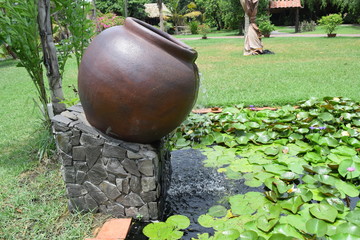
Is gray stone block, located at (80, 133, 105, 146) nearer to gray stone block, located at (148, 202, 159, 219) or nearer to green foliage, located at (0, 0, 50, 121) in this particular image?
gray stone block, located at (148, 202, 159, 219)

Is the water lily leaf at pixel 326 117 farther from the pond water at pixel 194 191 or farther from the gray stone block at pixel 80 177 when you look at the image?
the gray stone block at pixel 80 177

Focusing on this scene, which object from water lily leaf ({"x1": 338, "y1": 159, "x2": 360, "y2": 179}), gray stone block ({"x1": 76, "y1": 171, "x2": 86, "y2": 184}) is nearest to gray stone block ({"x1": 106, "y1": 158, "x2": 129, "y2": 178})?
gray stone block ({"x1": 76, "y1": 171, "x2": 86, "y2": 184})

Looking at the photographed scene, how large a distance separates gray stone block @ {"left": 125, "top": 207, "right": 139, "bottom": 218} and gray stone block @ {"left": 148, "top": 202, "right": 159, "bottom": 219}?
0.35 ft

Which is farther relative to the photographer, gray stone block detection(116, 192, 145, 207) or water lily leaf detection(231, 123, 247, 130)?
water lily leaf detection(231, 123, 247, 130)

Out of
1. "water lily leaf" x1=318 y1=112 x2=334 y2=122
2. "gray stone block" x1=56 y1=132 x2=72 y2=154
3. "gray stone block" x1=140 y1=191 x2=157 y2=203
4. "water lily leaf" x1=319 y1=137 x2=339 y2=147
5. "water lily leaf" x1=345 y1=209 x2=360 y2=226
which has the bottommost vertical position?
"water lily leaf" x1=345 y1=209 x2=360 y2=226

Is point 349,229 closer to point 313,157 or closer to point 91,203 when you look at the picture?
point 313,157

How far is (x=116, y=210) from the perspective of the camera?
2395mm

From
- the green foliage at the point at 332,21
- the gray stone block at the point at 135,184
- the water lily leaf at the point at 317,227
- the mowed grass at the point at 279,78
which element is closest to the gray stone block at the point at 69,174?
the gray stone block at the point at 135,184

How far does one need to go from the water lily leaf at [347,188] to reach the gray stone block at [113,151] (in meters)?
1.71

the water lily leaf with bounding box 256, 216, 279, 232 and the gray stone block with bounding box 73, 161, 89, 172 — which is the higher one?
the gray stone block with bounding box 73, 161, 89, 172

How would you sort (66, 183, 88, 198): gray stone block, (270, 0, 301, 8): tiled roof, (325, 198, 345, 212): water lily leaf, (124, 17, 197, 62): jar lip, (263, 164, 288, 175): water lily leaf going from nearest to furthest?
1. (124, 17, 197, 62): jar lip
2. (325, 198, 345, 212): water lily leaf
3. (66, 183, 88, 198): gray stone block
4. (263, 164, 288, 175): water lily leaf
5. (270, 0, 301, 8): tiled roof

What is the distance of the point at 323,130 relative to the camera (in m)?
3.50

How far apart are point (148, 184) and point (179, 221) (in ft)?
1.14

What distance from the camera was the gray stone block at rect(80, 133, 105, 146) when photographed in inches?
90.0
